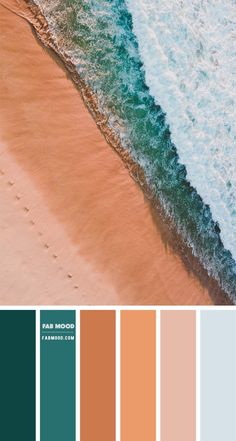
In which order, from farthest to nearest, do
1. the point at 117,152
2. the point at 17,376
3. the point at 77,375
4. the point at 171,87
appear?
the point at 171,87, the point at 117,152, the point at 77,375, the point at 17,376

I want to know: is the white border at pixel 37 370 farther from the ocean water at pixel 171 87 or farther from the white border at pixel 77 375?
the ocean water at pixel 171 87

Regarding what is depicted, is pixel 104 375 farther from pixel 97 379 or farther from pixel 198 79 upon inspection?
pixel 198 79

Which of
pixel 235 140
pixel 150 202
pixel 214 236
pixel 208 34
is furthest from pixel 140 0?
pixel 214 236

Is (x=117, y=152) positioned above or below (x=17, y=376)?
above

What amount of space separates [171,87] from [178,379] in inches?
149

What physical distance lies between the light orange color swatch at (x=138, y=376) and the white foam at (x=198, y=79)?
2.16 metres

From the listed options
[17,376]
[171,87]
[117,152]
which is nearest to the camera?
[17,376]

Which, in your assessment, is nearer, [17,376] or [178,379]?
[17,376]

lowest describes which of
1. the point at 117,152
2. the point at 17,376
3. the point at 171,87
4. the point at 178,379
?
the point at 178,379

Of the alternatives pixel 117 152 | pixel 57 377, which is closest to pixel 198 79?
pixel 117 152

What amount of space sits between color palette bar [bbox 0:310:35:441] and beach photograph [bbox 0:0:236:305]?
0.43m

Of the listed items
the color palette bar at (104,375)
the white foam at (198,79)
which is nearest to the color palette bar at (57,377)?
the color palette bar at (104,375)

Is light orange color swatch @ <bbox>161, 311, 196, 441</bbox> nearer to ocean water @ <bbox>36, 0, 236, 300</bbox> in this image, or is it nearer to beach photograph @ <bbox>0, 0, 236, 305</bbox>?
beach photograph @ <bbox>0, 0, 236, 305</bbox>

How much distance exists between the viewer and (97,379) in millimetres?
5414
